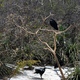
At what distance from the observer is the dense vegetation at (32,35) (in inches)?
332

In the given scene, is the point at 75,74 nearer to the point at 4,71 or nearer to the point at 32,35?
the point at 4,71

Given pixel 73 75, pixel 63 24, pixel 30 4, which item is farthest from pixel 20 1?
pixel 73 75

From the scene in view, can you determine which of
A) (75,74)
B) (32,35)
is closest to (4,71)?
(75,74)

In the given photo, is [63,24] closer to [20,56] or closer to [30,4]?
[30,4]

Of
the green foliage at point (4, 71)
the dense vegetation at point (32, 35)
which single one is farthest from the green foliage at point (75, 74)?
the green foliage at point (4, 71)

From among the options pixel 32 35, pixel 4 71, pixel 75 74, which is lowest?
pixel 75 74

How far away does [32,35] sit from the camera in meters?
9.43

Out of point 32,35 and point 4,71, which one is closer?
point 4,71

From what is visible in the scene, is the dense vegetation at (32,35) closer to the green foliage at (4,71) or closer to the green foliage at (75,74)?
the green foliage at (4,71)

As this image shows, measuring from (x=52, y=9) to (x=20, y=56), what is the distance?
225 inches

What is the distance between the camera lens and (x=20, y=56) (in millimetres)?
8688

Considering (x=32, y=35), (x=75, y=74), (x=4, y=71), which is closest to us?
(x=75, y=74)

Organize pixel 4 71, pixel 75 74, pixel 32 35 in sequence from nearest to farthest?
pixel 75 74
pixel 4 71
pixel 32 35

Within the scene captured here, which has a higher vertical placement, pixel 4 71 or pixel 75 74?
pixel 4 71
